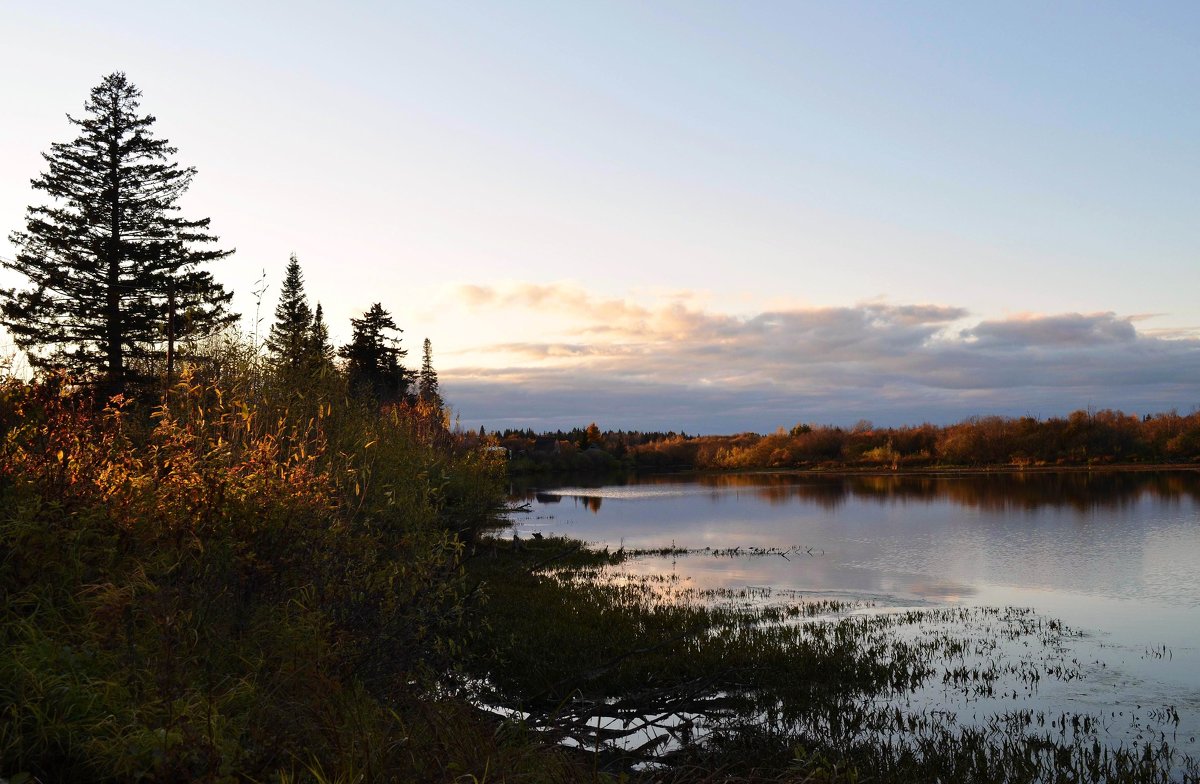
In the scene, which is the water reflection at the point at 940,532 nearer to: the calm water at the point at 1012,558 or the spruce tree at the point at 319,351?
the calm water at the point at 1012,558

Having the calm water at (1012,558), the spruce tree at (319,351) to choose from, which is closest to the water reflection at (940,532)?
the calm water at (1012,558)

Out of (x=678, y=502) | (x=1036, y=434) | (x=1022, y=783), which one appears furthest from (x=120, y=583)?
(x=1036, y=434)

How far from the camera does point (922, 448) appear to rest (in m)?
142

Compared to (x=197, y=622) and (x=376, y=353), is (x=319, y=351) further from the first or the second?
(x=376, y=353)

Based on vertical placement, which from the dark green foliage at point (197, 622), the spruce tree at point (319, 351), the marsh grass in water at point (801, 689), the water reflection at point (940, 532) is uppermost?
the spruce tree at point (319, 351)

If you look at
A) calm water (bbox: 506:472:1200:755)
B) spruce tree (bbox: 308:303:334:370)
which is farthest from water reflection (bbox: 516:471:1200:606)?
spruce tree (bbox: 308:303:334:370)

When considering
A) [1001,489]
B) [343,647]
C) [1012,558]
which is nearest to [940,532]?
[1012,558]

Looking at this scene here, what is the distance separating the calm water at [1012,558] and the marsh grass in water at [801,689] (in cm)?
80

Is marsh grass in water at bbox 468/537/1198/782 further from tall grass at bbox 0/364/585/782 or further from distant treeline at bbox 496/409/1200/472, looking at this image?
distant treeline at bbox 496/409/1200/472

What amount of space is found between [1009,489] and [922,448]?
214ft

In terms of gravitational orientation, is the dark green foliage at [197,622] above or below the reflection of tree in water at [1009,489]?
above

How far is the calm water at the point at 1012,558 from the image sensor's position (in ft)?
56.5

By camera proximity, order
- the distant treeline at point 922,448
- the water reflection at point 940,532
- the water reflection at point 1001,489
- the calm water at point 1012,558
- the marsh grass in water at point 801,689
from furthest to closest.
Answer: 1. the distant treeline at point 922,448
2. the water reflection at point 1001,489
3. the water reflection at point 940,532
4. the calm water at point 1012,558
5. the marsh grass in water at point 801,689

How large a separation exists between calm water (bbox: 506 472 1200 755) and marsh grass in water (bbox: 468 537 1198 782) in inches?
31.5
